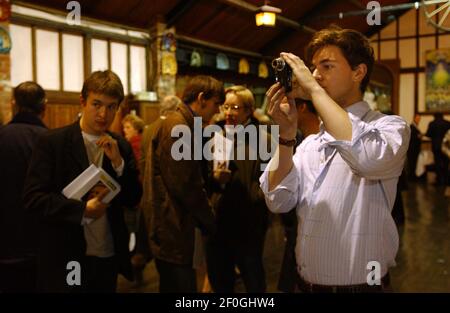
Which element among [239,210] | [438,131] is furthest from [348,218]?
[438,131]

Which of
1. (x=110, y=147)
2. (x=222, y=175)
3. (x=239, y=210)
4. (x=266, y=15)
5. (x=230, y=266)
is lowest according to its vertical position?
(x=230, y=266)

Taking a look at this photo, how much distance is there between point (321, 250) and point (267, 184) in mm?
266

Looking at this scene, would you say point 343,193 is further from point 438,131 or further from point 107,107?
point 438,131

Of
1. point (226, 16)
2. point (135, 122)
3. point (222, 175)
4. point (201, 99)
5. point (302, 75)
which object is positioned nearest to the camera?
point (302, 75)

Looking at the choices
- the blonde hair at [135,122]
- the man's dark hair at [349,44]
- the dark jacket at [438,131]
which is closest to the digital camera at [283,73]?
the man's dark hair at [349,44]

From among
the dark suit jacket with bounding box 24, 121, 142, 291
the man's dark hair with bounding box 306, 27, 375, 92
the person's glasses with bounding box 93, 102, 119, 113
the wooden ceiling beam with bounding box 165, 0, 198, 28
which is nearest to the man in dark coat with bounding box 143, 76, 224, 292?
the person's glasses with bounding box 93, 102, 119, 113

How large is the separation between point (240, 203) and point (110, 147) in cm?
102

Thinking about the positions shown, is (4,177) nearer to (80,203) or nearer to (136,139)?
(80,203)

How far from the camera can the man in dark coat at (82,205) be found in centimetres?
175

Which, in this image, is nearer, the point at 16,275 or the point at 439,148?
the point at 16,275

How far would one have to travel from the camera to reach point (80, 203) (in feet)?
5.72

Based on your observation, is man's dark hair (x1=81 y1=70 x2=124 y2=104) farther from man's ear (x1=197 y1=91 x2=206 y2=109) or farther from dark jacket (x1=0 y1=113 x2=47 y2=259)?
dark jacket (x1=0 y1=113 x2=47 y2=259)

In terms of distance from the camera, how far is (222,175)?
253 cm
